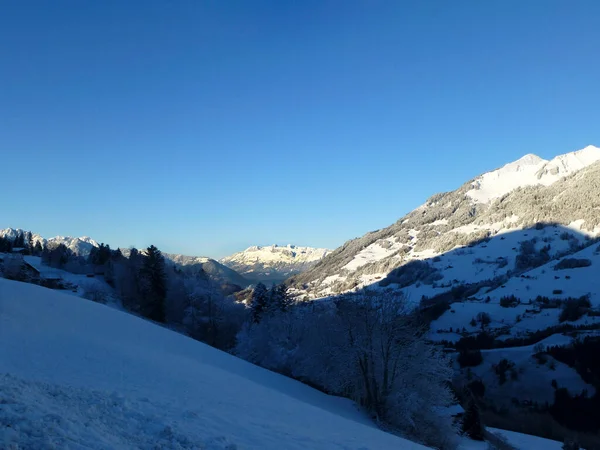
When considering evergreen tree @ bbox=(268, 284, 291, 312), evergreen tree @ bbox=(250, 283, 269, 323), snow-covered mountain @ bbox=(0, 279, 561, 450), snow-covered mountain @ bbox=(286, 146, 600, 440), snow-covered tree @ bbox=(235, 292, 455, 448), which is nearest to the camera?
snow-covered mountain @ bbox=(0, 279, 561, 450)

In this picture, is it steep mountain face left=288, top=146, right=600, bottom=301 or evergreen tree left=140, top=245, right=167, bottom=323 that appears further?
steep mountain face left=288, top=146, right=600, bottom=301

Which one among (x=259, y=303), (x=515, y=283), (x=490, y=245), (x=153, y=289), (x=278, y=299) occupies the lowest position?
(x=153, y=289)

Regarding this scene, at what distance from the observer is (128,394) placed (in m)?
13.5

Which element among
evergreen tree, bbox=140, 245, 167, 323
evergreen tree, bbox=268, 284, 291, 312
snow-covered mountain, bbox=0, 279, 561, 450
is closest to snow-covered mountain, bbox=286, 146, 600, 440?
snow-covered mountain, bbox=0, 279, 561, 450

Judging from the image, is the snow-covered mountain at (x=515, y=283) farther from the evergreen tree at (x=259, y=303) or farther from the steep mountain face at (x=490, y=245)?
the evergreen tree at (x=259, y=303)

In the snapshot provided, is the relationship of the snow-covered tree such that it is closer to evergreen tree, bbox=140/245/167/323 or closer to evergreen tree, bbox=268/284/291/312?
evergreen tree, bbox=268/284/291/312

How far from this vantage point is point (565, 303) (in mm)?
86875

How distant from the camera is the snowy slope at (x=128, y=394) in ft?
28.9

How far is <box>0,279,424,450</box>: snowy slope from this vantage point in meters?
8.80

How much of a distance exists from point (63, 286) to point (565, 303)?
325ft

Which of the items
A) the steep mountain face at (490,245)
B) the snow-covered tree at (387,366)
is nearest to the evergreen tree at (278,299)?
the snow-covered tree at (387,366)

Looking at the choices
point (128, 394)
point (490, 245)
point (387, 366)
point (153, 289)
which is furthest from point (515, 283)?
point (128, 394)

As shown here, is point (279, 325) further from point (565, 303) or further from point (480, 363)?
point (565, 303)

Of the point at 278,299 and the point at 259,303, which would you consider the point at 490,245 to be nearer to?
the point at 278,299
